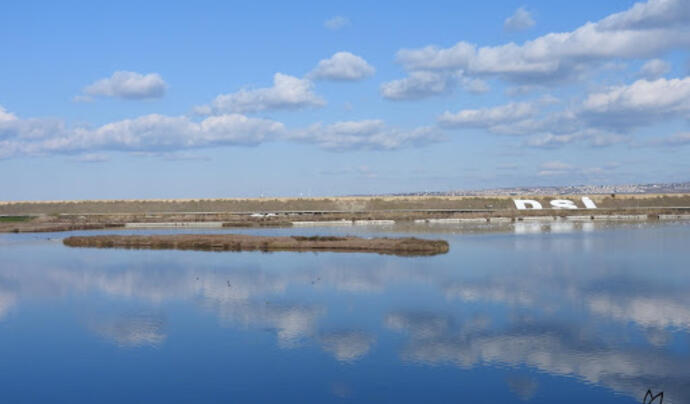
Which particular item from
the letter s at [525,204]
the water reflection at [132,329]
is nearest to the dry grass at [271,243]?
the water reflection at [132,329]

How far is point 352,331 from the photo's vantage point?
21359 millimetres

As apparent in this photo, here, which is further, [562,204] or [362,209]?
[362,209]

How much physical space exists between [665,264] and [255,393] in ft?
85.2

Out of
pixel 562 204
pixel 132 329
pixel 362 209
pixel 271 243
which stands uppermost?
pixel 562 204

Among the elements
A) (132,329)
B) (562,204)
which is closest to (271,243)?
(132,329)

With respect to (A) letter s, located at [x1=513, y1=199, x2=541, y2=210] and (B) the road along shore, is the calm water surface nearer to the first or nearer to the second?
(B) the road along shore

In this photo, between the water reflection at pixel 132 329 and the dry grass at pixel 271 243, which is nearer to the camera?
the water reflection at pixel 132 329

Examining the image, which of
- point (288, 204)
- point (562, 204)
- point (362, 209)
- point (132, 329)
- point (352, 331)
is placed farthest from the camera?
point (288, 204)

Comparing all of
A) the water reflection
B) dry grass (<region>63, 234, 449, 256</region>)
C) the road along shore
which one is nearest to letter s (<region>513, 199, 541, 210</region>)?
the road along shore

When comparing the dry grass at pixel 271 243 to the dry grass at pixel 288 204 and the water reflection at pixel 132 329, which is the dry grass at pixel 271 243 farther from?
the dry grass at pixel 288 204

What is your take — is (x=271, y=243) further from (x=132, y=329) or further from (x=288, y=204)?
(x=288, y=204)

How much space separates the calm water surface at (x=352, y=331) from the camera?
16.3 metres

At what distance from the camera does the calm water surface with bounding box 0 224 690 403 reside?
16.3m

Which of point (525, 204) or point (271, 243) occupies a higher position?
point (525, 204)
